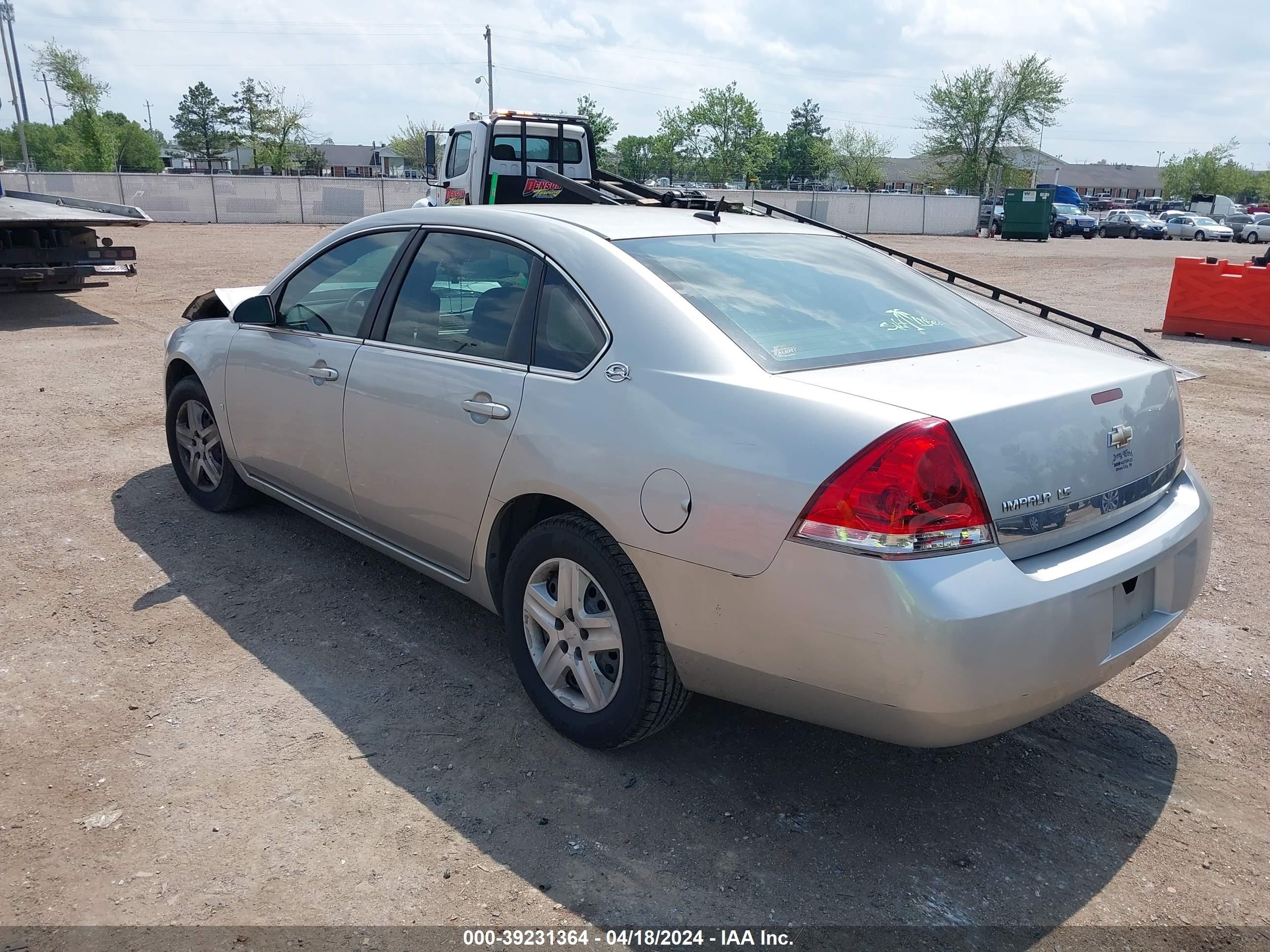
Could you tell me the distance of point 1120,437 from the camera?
279cm

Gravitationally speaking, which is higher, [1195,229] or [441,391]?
[441,391]

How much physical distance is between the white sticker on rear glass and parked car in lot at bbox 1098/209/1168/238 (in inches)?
1980

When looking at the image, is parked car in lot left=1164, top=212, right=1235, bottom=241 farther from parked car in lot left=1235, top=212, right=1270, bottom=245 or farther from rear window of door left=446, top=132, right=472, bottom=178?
rear window of door left=446, top=132, right=472, bottom=178

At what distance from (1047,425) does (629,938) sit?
1.68 m

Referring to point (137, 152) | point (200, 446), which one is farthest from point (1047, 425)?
point (137, 152)

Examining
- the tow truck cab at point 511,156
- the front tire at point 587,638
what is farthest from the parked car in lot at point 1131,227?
the front tire at point 587,638

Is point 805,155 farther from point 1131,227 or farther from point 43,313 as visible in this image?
point 43,313

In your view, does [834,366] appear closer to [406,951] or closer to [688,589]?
[688,589]

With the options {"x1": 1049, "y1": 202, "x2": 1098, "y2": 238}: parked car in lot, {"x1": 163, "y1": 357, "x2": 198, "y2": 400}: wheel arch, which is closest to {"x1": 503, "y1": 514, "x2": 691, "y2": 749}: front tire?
{"x1": 163, "y1": 357, "x2": 198, "y2": 400}: wheel arch

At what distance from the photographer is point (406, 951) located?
93.3 inches

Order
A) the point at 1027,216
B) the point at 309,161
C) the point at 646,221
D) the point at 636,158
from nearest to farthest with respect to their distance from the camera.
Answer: the point at 646,221, the point at 1027,216, the point at 309,161, the point at 636,158

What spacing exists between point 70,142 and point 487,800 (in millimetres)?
85927

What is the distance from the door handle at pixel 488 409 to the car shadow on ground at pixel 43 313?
10.5 meters

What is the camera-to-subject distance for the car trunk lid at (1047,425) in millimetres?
2492
